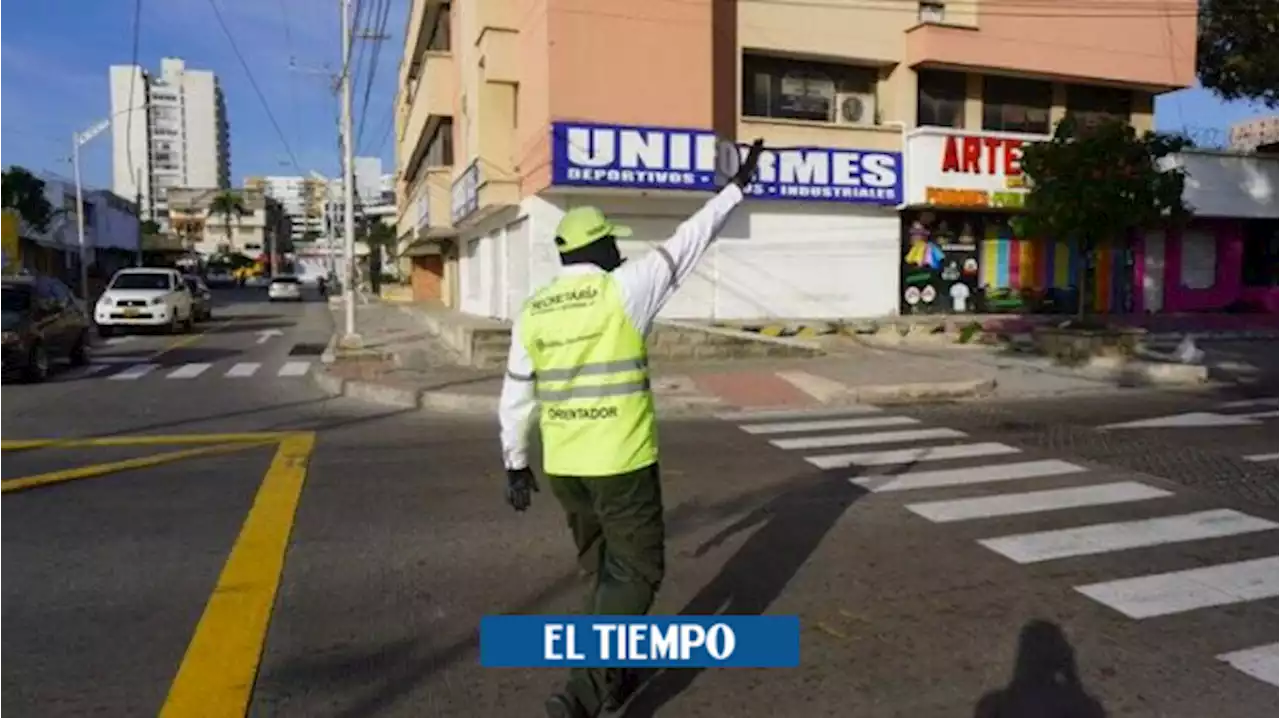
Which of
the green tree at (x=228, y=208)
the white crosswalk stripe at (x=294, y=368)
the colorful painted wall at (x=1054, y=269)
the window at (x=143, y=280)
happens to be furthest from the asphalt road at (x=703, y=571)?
the green tree at (x=228, y=208)

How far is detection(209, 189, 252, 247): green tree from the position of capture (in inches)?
4641

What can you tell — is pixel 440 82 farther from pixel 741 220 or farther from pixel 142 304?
pixel 741 220

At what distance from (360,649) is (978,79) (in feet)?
71.0

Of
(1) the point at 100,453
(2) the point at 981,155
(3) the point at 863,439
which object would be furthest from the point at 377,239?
(3) the point at 863,439

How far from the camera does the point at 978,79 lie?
22.6 meters

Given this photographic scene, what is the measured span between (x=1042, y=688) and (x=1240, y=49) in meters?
23.7

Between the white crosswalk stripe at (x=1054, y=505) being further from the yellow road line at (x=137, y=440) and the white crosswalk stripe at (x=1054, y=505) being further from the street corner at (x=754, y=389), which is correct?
the yellow road line at (x=137, y=440)

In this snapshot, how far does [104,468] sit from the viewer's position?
28.5ft

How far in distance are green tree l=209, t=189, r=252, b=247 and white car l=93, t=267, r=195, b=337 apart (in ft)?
322

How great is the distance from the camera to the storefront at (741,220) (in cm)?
1753

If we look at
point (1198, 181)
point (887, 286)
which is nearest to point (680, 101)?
point (887, 286)

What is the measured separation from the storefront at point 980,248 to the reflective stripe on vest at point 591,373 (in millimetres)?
18976

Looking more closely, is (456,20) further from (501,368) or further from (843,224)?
(501,368)

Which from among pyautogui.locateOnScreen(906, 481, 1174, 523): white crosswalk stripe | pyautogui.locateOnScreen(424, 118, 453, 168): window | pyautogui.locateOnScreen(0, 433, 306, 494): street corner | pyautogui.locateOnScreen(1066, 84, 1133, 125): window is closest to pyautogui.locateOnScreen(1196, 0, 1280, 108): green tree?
pyautogui.locateOnScreen(1066, 84, 1133, 125): window
